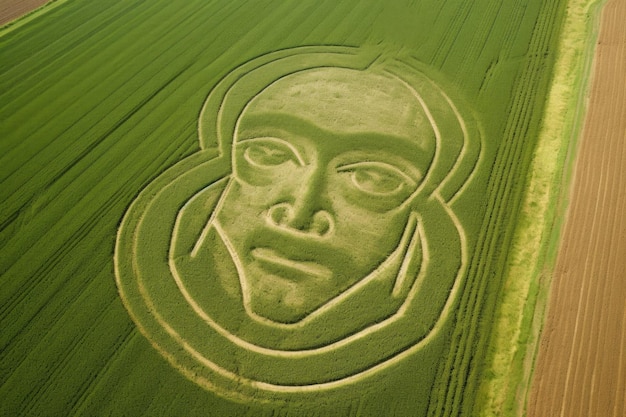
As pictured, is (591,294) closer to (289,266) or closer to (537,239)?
(537,239)

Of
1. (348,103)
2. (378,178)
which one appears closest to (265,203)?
(378,178)

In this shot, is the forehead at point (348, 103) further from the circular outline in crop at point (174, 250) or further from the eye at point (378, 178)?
the eye at point (378, 178)

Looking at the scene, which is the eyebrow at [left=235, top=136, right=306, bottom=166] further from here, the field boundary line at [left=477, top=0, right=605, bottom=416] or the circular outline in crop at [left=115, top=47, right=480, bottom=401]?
the field boundary line at [left=477, top=0, right=605, bottom=416]

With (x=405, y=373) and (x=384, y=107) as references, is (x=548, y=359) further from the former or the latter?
(x=384, y=107)

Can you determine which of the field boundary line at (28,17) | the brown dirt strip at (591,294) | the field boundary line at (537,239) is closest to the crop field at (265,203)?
the field boundary line at (537,239)

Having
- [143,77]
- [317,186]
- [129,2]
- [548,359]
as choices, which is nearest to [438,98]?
[317,186]

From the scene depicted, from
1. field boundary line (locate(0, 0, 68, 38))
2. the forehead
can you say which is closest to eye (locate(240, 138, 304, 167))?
the forehead
